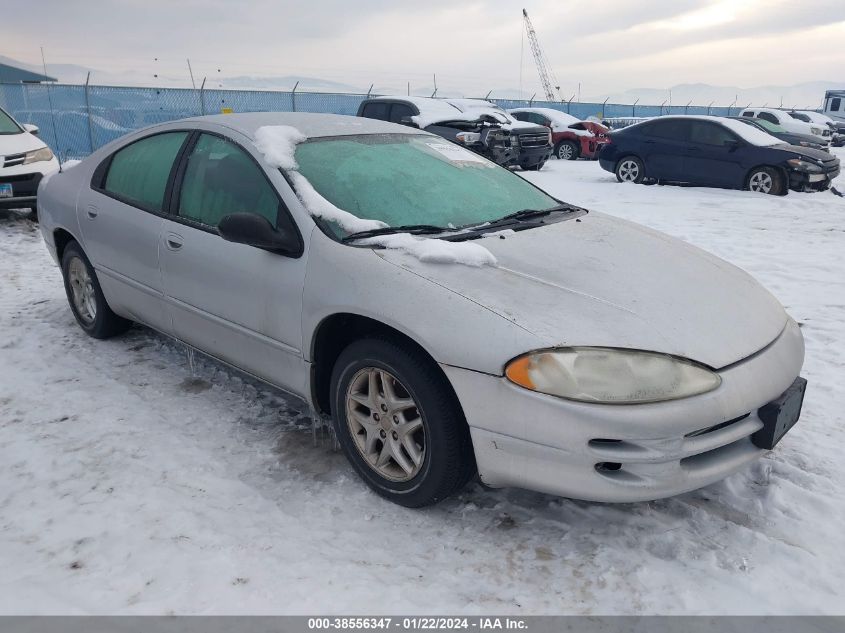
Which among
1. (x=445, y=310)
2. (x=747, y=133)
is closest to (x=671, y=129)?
(x=747, y=133)

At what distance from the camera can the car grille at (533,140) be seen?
46.4 feet

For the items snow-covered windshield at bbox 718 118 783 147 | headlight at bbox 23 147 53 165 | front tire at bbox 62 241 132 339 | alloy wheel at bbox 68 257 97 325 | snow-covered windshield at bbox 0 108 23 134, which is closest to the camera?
front tire at bbox 62 241 132 339

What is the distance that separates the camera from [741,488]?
2.74 metres

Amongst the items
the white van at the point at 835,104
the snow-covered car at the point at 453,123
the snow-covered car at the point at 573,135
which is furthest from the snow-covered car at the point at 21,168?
the white van at the point at 835,104

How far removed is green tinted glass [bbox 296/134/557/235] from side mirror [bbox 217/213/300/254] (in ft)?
0.91

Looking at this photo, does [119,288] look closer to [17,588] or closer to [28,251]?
[17,588]

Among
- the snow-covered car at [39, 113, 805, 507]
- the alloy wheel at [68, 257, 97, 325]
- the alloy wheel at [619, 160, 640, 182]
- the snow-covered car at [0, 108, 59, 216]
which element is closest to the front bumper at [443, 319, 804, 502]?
the snow-covered car at [39, 113, 805, 507]

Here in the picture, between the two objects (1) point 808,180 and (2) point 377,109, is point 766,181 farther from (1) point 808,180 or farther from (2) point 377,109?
(2) point 377,109

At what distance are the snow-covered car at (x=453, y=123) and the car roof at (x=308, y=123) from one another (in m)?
8.75

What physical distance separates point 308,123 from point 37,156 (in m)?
6.60

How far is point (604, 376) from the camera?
85.0 inches

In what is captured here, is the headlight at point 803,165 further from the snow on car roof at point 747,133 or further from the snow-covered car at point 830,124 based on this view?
the snow-covered car at point 830,124

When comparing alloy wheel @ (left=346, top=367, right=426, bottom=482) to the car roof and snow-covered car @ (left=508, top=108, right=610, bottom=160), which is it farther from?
snow-covered car @ (left=508, top=108, right=610, bottom=160)

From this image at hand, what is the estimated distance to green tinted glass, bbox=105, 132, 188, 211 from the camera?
362 centimetres
